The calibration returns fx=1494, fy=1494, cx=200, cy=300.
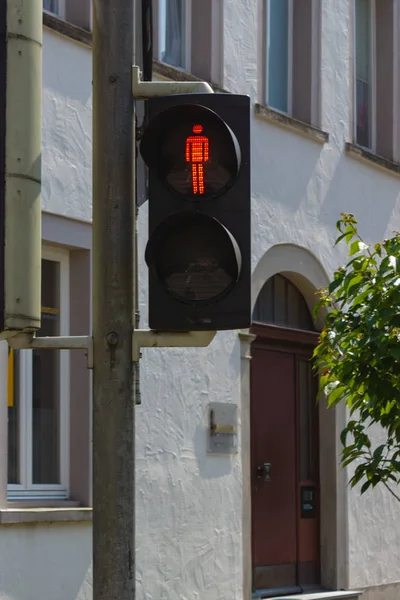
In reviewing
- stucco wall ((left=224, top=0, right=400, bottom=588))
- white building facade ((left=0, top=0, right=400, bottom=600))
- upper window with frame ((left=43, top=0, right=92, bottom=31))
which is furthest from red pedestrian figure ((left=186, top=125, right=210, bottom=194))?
stucco wall ((left=224, top=0, right=400, bottom=588))

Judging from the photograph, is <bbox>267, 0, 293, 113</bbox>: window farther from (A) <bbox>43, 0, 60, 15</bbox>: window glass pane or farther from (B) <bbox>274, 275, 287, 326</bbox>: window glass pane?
(A) <bbox>43, 0, 60, 15</bbox>: window glass pane

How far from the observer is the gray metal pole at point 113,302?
15.8 feet

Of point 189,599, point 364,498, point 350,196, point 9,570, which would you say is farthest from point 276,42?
point 9,570

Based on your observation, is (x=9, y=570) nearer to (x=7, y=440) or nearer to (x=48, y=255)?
(x=7, y=440)

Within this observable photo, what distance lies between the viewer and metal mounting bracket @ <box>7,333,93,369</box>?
196 inches

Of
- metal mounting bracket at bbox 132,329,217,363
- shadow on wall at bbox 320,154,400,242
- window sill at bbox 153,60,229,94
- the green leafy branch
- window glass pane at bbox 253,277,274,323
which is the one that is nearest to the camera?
metal mounting bracket at bbox 132,329,217,363

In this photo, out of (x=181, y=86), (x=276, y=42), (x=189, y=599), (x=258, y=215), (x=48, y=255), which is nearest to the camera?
(x=181, y=86)

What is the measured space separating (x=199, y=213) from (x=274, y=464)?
9362 mm


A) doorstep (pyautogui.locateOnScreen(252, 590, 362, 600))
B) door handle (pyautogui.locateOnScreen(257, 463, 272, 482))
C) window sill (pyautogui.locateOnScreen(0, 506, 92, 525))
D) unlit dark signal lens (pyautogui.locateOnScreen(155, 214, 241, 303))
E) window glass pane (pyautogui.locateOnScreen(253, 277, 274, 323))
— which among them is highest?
window glass pane (pyautogui.locateOnScreen(253, 277, 274, 323))

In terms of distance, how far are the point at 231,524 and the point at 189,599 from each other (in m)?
0.92

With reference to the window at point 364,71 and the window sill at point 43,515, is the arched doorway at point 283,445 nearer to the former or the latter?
the window at point 364,71

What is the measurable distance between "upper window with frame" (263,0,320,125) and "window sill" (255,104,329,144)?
0.58 ft

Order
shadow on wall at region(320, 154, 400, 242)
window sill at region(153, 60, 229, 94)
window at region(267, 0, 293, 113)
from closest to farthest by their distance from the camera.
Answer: window sill at region(153, 60, 229, 94)
window at region(267, 0, 293, 113)
shadow on wall at region(320, 154, 400, 242)

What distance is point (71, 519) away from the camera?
1051 cm
